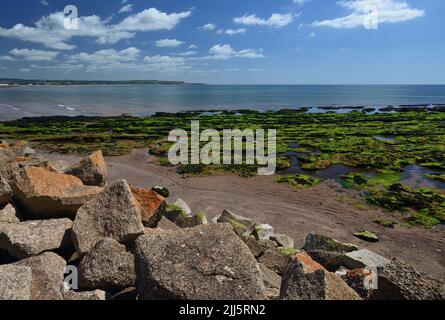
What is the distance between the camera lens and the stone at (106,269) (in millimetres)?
5512

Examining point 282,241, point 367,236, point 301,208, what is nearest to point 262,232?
point 282,241

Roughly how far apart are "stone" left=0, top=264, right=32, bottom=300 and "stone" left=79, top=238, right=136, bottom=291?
2.85 feet

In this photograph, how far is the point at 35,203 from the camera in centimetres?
725

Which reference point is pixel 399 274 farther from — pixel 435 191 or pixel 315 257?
pixel 435 191

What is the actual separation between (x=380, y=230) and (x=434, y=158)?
15247 millimetres

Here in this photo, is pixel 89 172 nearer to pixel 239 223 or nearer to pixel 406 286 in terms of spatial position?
pixel 239 223

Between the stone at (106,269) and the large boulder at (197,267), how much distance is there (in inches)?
13.4

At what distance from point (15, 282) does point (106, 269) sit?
128 cm

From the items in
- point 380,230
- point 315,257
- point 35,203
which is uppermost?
point 35,203

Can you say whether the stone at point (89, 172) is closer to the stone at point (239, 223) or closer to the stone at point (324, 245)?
the stone at point (239, 223)

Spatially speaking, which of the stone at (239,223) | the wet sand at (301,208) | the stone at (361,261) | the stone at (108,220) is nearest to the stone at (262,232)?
the stone at (239,223)
